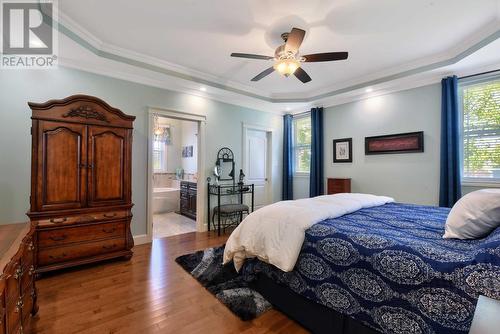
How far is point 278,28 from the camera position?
262 cm

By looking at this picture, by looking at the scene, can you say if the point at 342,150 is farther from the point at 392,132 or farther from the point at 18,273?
the point at 18,273

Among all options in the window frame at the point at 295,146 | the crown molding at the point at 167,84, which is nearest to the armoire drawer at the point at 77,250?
the crown molding at the point at 167,84

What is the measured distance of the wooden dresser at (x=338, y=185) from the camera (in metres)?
4.56

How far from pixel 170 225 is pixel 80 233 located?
2.17 meters

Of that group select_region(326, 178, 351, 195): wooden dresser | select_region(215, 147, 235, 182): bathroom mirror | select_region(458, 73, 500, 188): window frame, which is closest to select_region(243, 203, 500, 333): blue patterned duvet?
select_region(458, 73, 500, 188): window frame

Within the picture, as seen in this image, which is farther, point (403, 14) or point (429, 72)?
point (429, 72)

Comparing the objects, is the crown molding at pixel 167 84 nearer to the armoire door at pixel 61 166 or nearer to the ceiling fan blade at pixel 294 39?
the armoire door at pixel 61 166

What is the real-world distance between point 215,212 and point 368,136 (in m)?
3.24

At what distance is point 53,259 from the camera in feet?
8.32

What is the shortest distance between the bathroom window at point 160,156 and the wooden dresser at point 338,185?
4.71m

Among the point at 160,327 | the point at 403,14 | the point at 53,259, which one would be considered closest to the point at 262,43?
the point at 403,14

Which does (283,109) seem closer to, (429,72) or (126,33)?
(429,72)

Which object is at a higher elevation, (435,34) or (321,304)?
(435,34)

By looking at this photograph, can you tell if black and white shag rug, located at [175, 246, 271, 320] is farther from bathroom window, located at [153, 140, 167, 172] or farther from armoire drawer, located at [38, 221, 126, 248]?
bathroom window, located at [153, 140, 167, 172]
